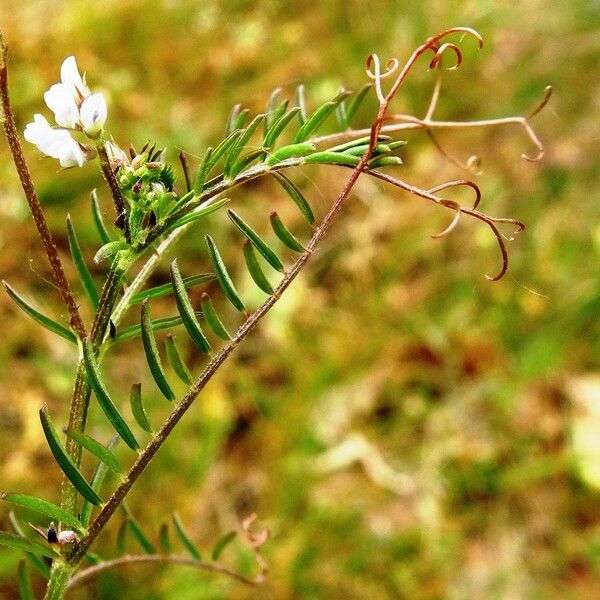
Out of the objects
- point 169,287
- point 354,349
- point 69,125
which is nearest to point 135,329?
point 169,287

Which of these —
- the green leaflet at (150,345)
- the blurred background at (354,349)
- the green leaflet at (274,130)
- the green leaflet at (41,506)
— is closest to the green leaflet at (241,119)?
the green leaflet at (274,130)

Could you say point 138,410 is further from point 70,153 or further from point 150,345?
point 70,153

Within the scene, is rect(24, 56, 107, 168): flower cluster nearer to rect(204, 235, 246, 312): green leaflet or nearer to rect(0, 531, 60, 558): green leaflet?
rect(204, 235, 246, 312): green leaflet

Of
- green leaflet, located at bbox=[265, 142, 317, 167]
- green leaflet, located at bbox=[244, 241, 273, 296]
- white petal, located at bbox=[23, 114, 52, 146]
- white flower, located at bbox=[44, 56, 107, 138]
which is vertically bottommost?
green leaflet, located at bbox=[244, 241, 273, 296]

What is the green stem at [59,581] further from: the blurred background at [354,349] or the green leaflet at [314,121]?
the blurred background at [354,349]

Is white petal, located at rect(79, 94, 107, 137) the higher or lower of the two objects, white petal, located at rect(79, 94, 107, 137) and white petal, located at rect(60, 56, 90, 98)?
the lower

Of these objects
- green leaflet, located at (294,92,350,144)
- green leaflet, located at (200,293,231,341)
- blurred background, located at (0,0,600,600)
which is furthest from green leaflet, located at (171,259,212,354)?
blurred background, located at (0,0,600,600)
